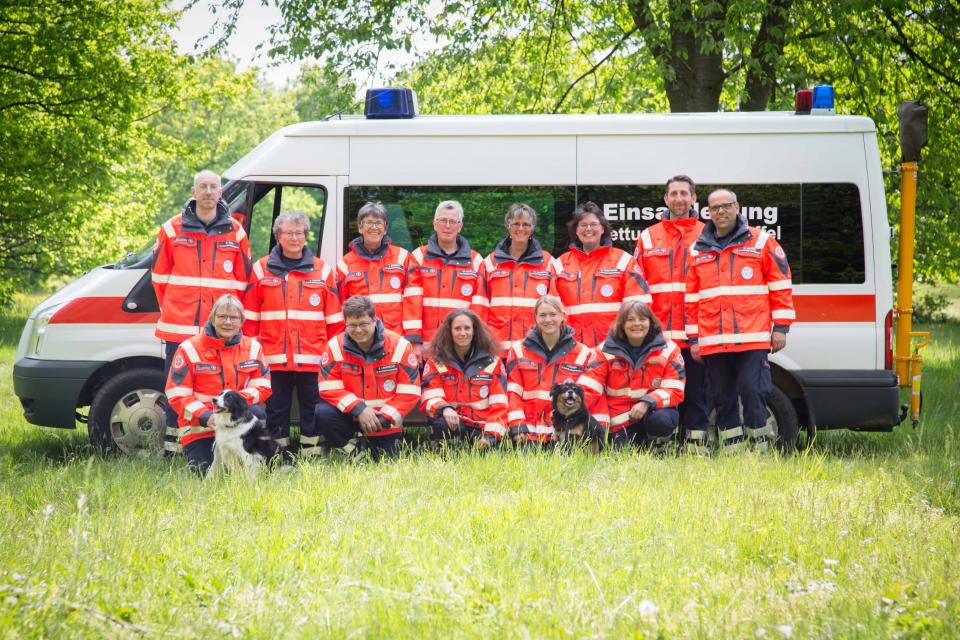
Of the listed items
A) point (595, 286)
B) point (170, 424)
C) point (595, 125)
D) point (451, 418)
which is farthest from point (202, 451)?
point (595, 125)

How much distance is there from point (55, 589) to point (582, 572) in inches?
78.0

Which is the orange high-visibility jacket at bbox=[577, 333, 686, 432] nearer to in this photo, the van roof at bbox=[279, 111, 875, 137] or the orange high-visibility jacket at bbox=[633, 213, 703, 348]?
the orange high-visibility jacket at bbox=[633, 213, 703, 348]

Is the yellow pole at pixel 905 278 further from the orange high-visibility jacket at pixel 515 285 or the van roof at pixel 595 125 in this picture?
the orange high-visibility jacket at pixel 515 285

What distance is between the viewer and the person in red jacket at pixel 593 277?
6.16 metres

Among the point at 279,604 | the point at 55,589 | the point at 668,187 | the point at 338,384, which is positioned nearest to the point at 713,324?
the point at 668,187

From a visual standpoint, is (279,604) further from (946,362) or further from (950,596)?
(946,362)

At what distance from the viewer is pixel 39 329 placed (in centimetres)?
650

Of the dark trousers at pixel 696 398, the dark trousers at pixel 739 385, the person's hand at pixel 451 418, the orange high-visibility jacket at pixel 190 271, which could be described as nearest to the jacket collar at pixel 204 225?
the orange high-visibility jacket at pixel 190 271

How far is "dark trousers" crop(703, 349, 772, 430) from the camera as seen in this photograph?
19.7 feet

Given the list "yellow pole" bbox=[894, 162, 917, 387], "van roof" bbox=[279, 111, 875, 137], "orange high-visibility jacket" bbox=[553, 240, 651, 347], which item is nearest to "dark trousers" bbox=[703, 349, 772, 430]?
"orange high-visibility jacket" bbox=[553, 240, 651, 347]

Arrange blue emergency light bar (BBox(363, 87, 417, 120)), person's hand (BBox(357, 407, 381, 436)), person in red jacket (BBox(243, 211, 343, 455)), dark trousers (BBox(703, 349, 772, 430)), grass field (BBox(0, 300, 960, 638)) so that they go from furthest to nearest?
blue emergency light bar (BBox(363, 87, 417, 120))
person in red jacket (BBox(243, 211, 343, 455))
dark trousers (BBox(703, 349, 772, 430))
person's hand (BBox(357, 407, 381, 436))
grass field (BBox(0, 300, 960, 638))

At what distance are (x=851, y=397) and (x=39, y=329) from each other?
555 cm

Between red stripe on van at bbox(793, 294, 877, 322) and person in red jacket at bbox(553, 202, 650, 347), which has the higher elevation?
person in red jacket at bbox(553, 202, 650, 347)

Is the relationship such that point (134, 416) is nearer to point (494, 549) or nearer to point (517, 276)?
point (517, 276)
